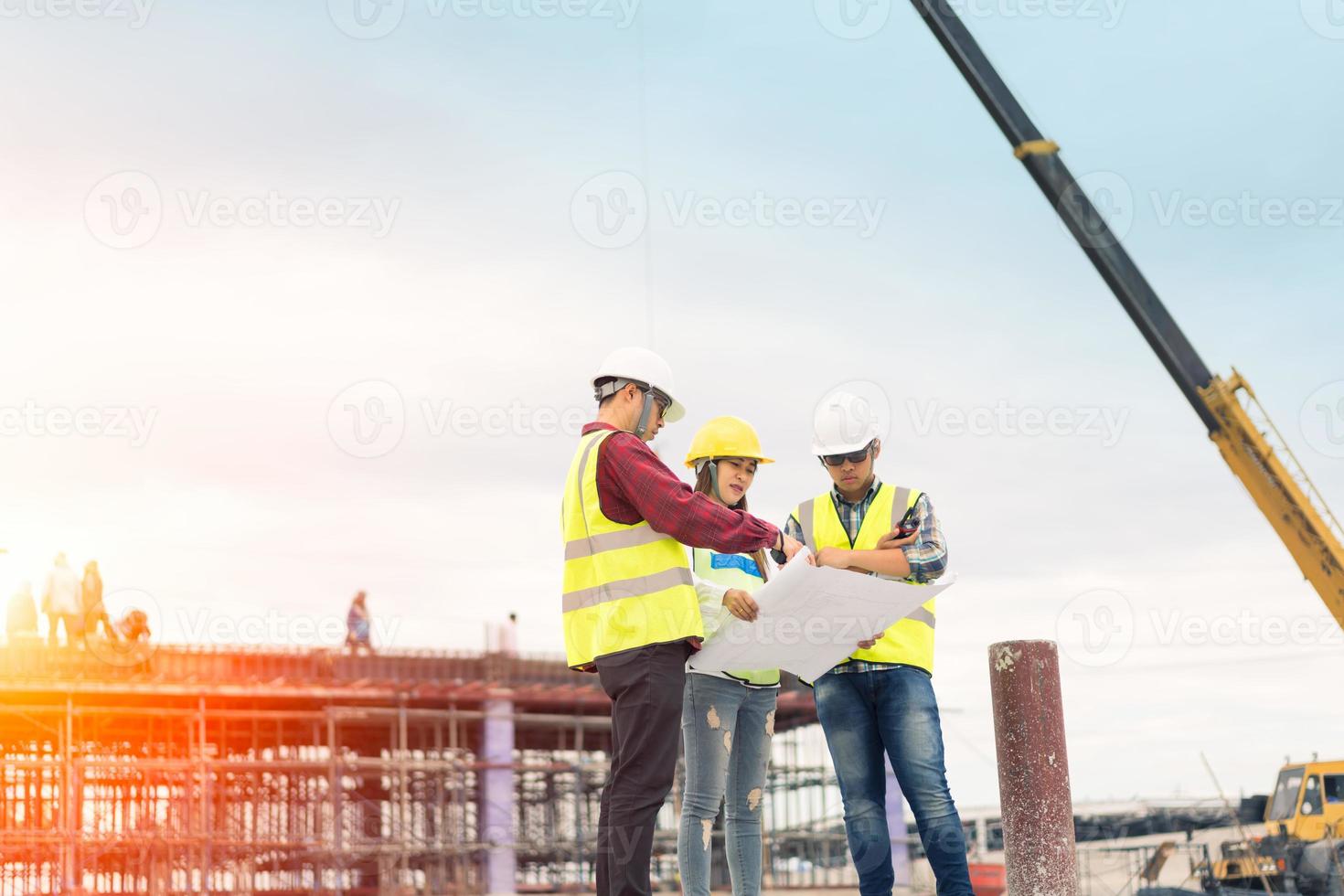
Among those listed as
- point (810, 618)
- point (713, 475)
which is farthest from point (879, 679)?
point (713, 475)

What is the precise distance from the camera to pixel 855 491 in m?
5.70

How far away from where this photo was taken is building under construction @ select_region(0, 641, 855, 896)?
21578 mm

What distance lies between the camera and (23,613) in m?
21.8

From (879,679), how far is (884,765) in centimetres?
33

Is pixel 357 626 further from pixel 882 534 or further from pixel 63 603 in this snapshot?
pixel 882 534

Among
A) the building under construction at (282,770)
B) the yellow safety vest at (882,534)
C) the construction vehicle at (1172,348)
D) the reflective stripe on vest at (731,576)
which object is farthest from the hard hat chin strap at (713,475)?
the building under construction at (282,770)

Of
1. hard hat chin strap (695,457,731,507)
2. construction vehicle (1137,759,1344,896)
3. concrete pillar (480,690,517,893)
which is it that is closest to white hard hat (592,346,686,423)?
hard hat chin strap (695,457,731,507)

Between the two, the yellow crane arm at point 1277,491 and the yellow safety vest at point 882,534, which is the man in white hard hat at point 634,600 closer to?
the yellow safety vest at point 882,534

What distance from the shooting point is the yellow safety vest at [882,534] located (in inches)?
214

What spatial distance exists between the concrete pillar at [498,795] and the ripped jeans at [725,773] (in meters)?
18.6

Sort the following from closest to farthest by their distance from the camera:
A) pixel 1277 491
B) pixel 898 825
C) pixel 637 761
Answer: pixel 637 761
pixel 1277 491
pixel 898 825

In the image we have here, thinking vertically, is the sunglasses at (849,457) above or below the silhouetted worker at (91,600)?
below

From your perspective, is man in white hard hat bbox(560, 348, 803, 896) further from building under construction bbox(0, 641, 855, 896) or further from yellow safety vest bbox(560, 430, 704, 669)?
building under construction bbox(0, 641, 855, 896)

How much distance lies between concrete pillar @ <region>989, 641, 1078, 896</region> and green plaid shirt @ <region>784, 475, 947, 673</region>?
0.58 m
